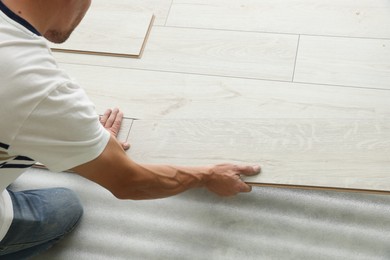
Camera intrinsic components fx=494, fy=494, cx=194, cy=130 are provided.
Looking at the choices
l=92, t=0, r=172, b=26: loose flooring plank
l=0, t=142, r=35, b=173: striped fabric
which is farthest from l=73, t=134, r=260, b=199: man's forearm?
l=92, t=0, r=172, b=26: loose flooring plank

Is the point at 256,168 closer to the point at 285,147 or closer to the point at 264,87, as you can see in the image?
the point at 285,147

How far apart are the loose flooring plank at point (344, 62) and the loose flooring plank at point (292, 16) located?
0.04 m

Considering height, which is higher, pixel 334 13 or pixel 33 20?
pixel 33 20

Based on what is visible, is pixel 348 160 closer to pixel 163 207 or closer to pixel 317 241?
pixel 317 241

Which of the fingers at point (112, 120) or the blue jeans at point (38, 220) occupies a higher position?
the fingers at point (112, 120)

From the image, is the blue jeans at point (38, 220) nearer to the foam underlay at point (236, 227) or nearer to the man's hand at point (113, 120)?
the foam underlay at point (236, 227)

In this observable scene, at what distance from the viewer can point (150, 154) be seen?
4.86ft

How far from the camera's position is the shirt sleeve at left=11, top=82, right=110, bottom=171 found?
87cm

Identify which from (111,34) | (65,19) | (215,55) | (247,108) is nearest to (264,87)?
(247,108)

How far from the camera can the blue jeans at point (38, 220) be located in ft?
4.19

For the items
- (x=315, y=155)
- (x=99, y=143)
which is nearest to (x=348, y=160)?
(x=315, y=155)

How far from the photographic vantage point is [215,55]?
165 cm

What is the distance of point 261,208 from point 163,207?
0.91ft

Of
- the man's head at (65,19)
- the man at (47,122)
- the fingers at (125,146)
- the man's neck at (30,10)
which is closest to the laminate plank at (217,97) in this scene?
the fingers at (125,146)
